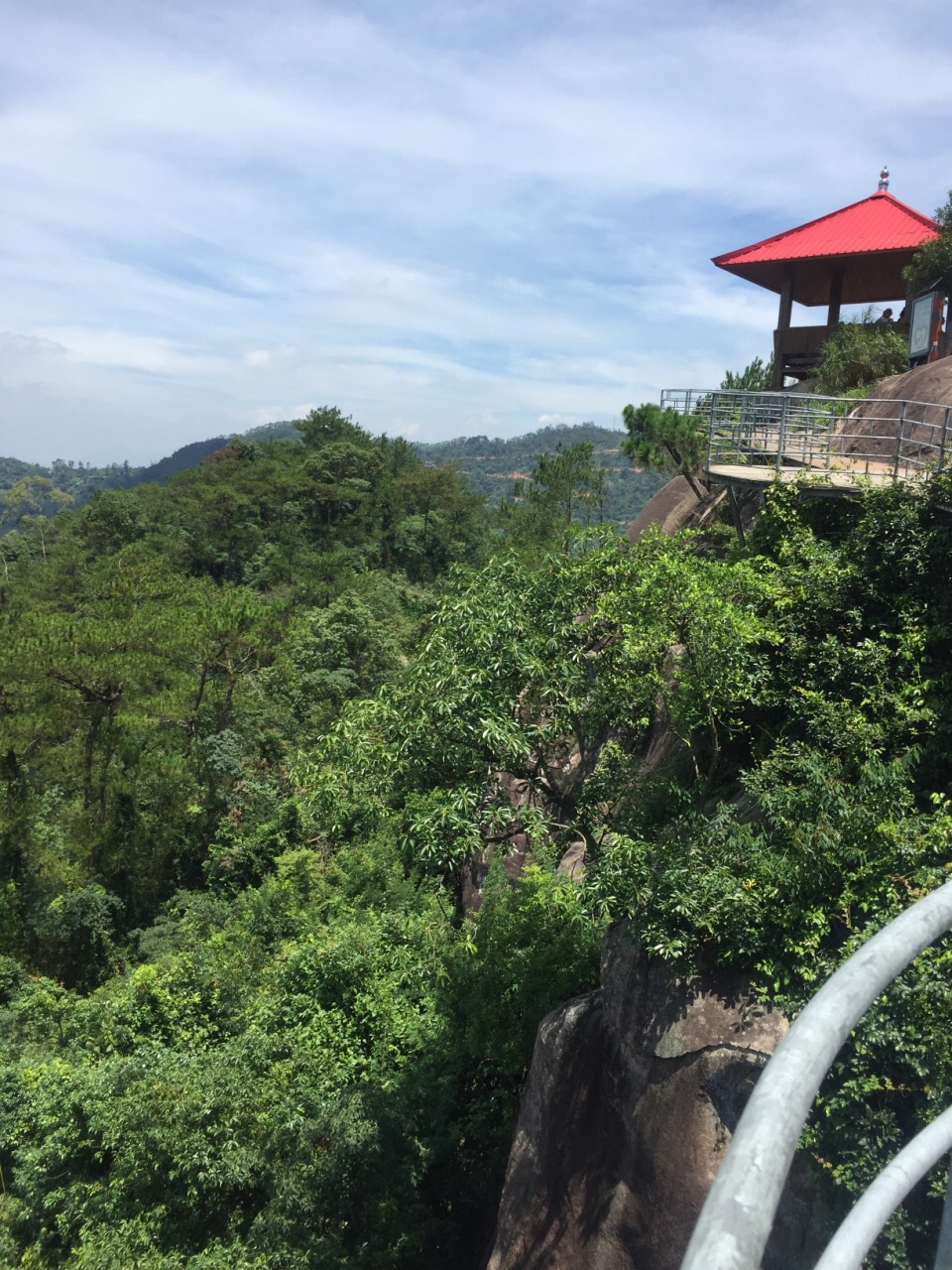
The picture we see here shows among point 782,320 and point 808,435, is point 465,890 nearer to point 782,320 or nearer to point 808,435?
point 808,435

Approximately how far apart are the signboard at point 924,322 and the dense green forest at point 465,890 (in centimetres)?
465

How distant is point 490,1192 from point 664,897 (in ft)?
19.6

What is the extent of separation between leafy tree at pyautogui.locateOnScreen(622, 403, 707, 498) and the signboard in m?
3.95

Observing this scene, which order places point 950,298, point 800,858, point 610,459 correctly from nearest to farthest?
Result: 1. point 800,858
2. point 950,298
3. point 610,459

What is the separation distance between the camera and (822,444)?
12891 mm

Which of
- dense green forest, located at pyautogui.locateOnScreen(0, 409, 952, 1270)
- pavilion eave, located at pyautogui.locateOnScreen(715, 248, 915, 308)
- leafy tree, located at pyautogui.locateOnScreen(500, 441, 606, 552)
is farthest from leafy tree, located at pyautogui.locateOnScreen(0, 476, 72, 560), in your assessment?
pavilion eave, located at pyautogui.locateOnScreen(715, 248, 915, 308)

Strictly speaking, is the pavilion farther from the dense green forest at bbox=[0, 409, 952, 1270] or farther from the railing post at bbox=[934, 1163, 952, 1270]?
the railing post at bbox=[934, 1163, 952, 1270]

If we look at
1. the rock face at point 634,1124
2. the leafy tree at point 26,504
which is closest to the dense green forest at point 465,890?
the rock face at point 634,1124

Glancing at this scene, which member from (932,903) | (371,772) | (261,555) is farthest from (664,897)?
(261,555)

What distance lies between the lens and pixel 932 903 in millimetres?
1444

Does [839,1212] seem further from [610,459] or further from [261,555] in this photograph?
[610,459]

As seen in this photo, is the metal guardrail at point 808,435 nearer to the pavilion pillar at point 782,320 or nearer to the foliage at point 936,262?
the foliage at point 936,262

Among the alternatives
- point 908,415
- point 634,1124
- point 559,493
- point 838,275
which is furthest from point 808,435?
point 559,493

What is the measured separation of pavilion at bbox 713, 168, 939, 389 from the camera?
19453 mm
